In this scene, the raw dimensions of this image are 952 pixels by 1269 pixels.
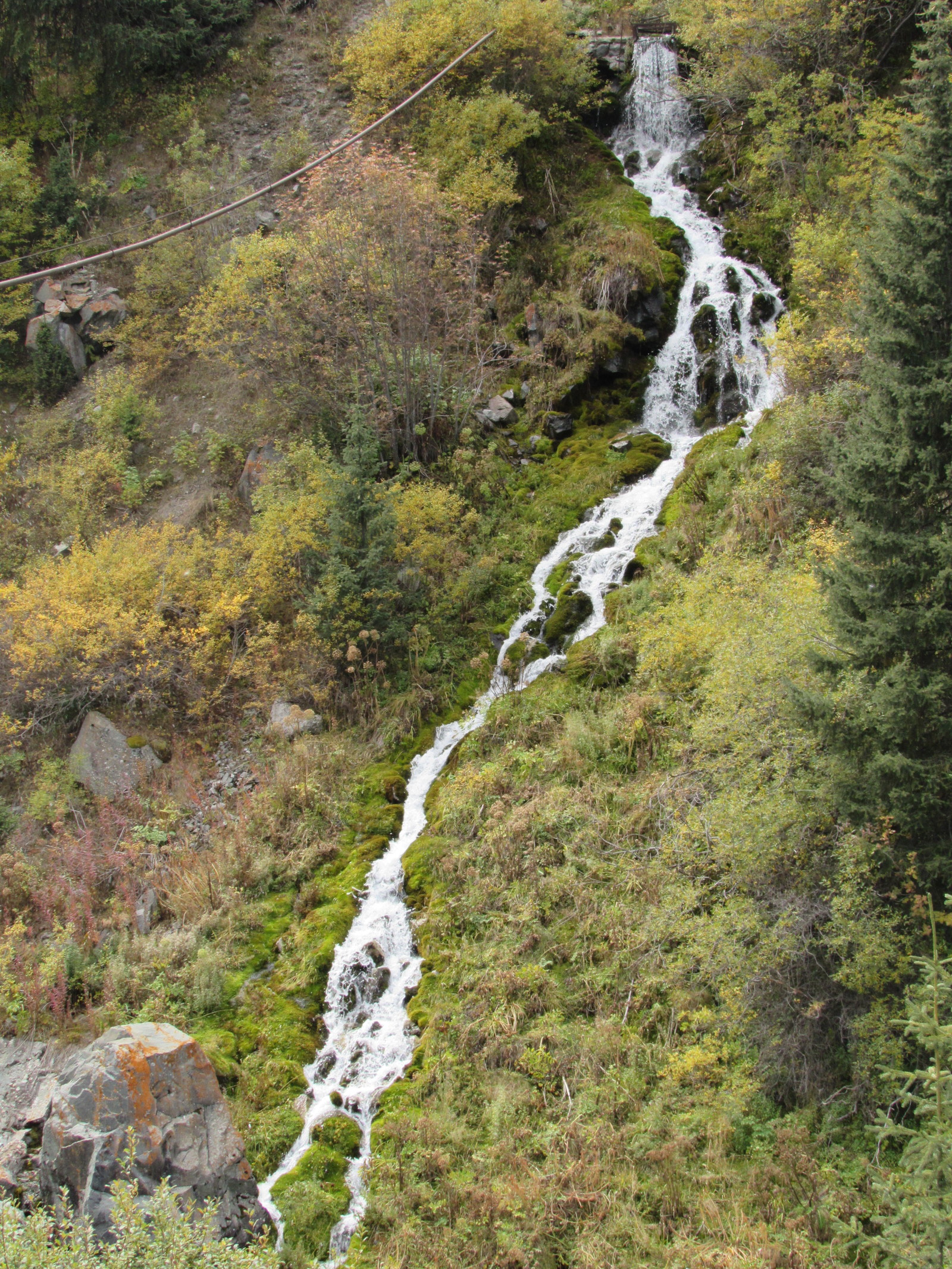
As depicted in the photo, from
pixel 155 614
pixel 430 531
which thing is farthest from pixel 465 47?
pixel 155 614

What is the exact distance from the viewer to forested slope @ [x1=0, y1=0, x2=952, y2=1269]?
20.5 ft

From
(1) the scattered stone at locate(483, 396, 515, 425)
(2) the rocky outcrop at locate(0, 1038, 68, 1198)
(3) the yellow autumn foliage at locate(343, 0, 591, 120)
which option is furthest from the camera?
(3) the yellow autumn foliage at locate(343, 0, 591, 120)

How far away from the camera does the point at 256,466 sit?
16828 mm

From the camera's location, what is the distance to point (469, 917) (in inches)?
379

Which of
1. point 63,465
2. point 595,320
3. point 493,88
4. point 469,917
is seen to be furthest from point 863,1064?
point 493,88

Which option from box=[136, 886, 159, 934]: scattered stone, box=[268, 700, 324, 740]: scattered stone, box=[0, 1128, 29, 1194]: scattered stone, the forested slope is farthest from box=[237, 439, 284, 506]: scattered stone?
box=[0, 1128, 29, 1194]: scattered stone

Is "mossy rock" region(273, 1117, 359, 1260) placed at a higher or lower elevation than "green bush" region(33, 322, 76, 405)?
lower

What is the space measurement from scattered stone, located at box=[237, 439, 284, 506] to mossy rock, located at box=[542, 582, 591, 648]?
6778 millimetres

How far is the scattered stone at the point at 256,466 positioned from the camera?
54.6 feet

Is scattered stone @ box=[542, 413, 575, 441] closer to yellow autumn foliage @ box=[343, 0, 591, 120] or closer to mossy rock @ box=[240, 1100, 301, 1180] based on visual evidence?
yellow autumn foliage @ box=[343, 0, 591, 120]

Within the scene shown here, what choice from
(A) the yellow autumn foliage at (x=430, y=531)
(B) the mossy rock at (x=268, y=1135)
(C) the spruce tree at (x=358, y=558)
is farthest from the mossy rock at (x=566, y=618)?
(B) the mossy rock at (x=268, y=1135)

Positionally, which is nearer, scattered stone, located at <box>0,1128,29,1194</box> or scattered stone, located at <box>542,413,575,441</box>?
scattered stone, located at <box>0,1128,29,1194</box>

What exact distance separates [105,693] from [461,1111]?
9.21 m

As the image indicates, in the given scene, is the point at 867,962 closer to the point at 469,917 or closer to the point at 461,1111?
the point at 461,1111
